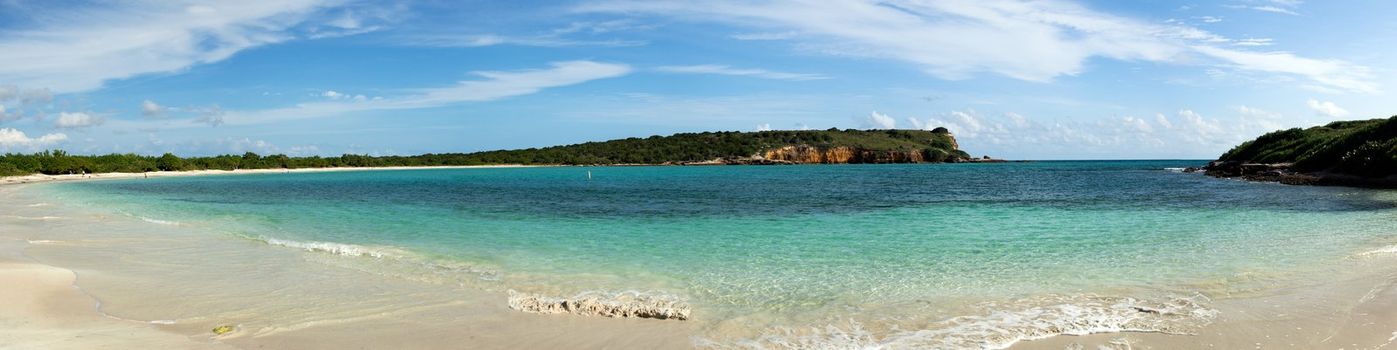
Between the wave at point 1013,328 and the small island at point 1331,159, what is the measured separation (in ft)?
119

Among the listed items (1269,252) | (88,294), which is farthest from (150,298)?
(1269,252)

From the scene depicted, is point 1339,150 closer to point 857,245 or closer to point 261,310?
point 857,245

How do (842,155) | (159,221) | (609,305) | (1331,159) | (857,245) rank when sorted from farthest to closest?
(842,155), (1331,159), (159,221), (857,245), (609,305)

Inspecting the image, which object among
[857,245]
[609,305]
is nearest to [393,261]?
[609,305]

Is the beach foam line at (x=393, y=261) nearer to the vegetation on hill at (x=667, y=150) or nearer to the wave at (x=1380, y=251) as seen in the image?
the wave at (x=1380, y=251)

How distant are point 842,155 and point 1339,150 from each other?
414 feet

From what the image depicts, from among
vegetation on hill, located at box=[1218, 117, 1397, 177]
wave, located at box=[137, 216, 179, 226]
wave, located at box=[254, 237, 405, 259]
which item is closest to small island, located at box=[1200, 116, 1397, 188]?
vegetation on hill, located at box=[1218, 117, 1397, 177]

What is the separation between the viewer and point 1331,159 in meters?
40.7

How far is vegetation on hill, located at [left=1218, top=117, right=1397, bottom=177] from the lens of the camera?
1390 inches

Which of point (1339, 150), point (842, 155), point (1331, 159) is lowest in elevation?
point (1331, 159)

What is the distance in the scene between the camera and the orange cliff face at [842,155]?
6491 inches

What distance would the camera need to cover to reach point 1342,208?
21.6 meters

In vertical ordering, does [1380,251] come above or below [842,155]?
below

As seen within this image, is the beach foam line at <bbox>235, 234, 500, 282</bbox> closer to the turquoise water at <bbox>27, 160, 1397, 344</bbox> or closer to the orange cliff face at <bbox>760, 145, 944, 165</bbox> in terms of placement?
the turquoise water at <bbox>27, 160, 1397, 344</bbox>
